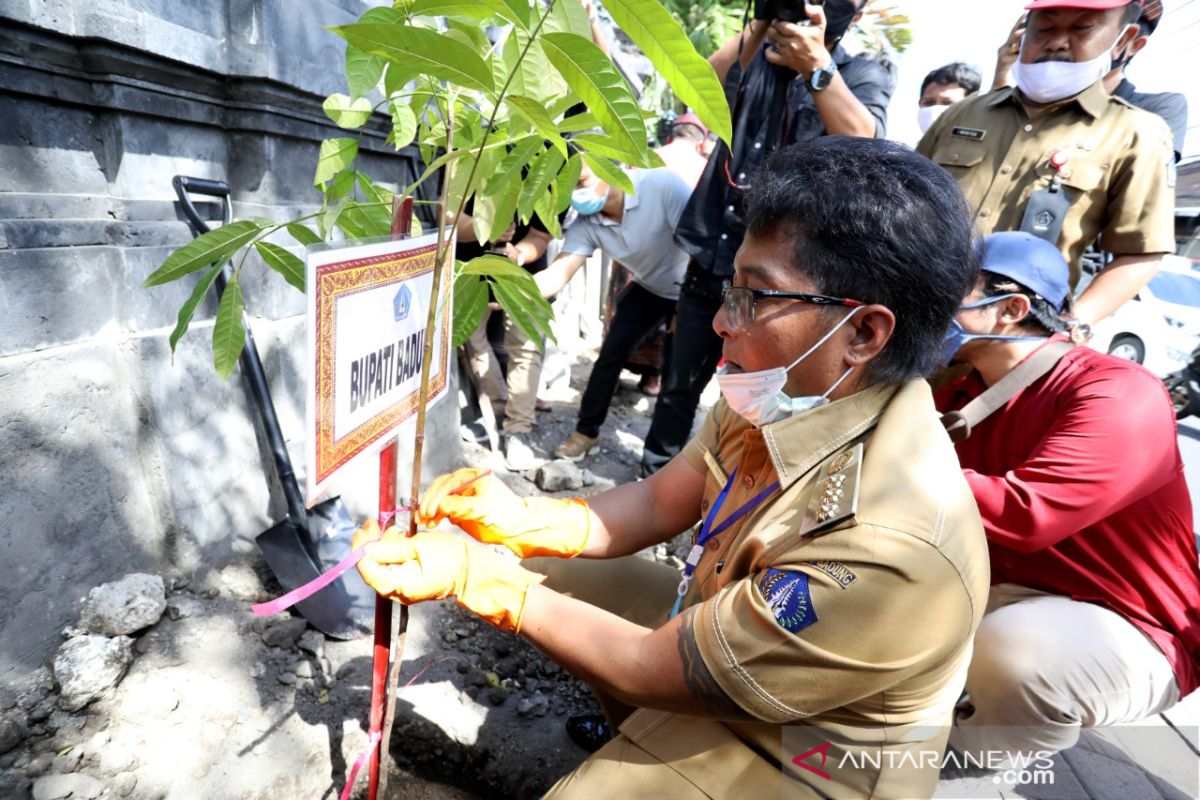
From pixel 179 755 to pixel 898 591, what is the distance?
1600mm

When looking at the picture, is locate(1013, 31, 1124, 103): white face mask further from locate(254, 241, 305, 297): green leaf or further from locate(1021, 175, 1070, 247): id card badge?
locate(254, 241, 305, 297): green leaf

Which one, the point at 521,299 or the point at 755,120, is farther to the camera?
the point at 755,120

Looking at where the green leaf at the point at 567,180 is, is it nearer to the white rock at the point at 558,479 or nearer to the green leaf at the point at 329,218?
the green leaf at the point at 329,218

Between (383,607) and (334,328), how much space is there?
1.87 ft

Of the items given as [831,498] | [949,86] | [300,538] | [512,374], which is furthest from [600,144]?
[949,86]

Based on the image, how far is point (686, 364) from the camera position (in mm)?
3057

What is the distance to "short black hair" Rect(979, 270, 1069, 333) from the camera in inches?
74.6

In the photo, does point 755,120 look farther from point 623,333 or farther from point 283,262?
point 283,262

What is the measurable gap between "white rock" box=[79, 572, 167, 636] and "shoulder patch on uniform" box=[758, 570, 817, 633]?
1583 millimetres

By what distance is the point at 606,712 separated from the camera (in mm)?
1727

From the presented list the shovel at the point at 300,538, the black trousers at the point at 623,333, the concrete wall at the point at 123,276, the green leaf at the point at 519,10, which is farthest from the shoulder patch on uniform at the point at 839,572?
the black trousers at the point at 623,333

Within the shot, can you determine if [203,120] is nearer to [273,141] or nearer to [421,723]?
[273,141]

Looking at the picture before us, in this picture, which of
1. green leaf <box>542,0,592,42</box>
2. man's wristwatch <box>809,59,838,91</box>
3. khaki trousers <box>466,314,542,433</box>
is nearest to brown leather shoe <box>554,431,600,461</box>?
khaki trousers <box>466,314,542,433</box>

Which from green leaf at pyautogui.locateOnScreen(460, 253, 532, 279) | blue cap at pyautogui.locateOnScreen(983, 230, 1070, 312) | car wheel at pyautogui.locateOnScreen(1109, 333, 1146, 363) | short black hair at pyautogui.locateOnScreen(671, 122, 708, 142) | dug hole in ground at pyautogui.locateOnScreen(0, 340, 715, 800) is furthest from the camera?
car wheel at pyautogui.locateOnScreen(1109, 333, 1146, 363)
